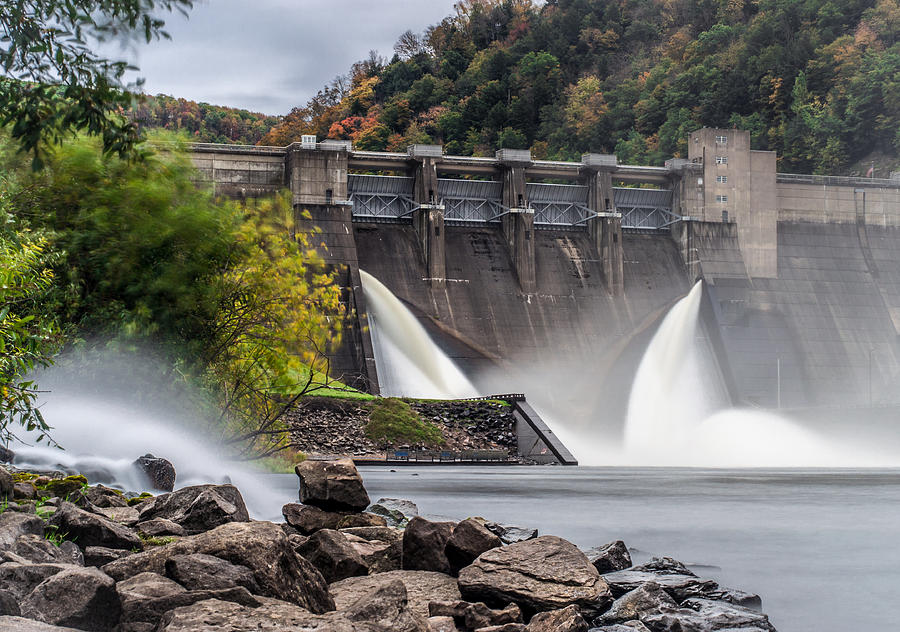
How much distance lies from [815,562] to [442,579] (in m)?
8.17

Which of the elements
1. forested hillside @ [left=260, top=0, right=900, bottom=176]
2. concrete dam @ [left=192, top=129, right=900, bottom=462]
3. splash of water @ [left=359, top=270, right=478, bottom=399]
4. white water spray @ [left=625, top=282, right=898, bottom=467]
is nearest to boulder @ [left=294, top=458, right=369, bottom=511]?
concrete dam @ [left=192, top=129, right=900, bottom=462]

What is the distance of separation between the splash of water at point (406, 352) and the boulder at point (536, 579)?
38.3 m

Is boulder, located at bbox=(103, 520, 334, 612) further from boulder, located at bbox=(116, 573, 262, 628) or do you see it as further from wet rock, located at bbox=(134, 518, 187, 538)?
wet rock, located at bbox=(134, 518, 187, 538)

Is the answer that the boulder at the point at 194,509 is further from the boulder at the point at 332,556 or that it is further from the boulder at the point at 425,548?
the boulder at the point at 425,548

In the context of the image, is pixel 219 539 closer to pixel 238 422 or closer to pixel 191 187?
pixel 191 187

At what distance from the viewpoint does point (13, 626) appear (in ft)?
21.4

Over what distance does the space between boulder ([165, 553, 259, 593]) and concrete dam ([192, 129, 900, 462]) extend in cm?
3865

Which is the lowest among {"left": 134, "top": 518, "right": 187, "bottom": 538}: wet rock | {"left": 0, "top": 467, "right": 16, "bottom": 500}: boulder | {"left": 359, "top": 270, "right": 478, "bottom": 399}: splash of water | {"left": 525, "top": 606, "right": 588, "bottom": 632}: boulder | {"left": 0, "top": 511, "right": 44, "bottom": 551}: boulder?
{"left": 525, "top": 606, "right": 588, "bottom": 632}: boulder

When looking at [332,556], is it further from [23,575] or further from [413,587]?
[23,575]

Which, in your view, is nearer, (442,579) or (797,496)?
(442,579)

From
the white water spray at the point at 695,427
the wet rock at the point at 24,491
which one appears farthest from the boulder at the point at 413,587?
the white water spray at the point at 695,427

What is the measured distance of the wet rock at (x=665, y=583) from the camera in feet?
36.9

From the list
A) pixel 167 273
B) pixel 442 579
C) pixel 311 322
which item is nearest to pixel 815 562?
pixel 442 579

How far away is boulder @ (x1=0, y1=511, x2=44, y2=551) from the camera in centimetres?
847
